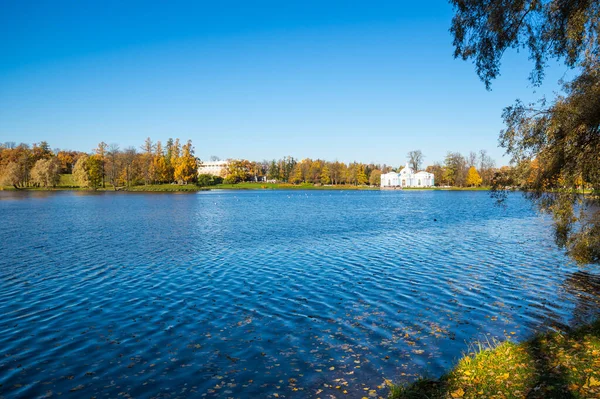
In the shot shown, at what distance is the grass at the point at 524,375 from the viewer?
23.4 ft

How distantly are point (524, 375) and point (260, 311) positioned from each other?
8.47m

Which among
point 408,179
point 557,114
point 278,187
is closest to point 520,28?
point 557,114

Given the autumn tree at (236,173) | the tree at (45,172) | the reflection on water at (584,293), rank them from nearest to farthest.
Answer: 1. the reflection on water at (584,293)
2. the tree at (45,172)
3. the autumn tree at (236,173)

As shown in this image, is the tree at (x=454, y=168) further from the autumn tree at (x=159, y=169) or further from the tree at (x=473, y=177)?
the autumn tree at (x=159, y=169)

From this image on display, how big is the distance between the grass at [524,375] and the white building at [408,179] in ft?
618

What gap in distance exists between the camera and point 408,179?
639ft

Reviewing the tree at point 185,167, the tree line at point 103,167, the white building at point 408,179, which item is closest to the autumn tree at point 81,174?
the tree line at point 103,167

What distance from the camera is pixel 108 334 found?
1192cm

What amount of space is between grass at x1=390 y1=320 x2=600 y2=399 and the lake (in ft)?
3.72

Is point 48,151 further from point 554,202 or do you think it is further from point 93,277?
point 554,202

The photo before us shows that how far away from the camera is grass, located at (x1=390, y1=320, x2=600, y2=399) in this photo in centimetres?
714

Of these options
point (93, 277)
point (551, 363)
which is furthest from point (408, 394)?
point (93, 277)

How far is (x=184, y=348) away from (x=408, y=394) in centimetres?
615

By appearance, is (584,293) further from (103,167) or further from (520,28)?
(103,167)
